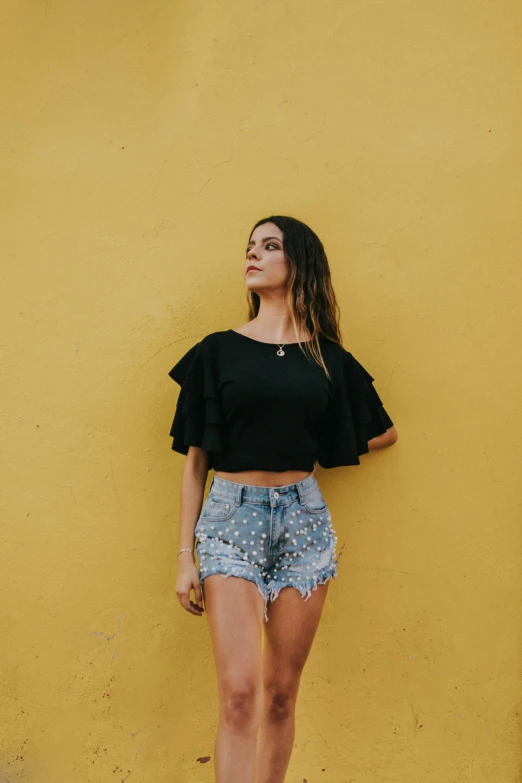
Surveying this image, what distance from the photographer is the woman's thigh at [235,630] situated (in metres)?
2.18

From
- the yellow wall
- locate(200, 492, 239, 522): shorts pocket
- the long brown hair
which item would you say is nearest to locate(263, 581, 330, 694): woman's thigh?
locate(200, 492, 239, 522): shorts pocket

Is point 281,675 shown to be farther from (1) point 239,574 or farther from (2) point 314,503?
(2) point 314,503

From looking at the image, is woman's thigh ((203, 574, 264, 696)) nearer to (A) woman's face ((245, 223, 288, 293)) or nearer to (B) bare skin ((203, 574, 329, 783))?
(B) bare skin ((203, 574, 329, 783))

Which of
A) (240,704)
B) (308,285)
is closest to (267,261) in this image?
(308,285)

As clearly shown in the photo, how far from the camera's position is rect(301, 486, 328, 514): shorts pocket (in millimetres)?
2379

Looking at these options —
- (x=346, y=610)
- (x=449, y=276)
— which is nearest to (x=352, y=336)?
(x=449, y=276)

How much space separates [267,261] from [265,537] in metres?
1.04

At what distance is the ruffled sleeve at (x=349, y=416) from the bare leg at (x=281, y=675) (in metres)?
0.48

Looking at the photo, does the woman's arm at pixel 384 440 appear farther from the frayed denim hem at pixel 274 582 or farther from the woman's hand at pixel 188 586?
the woman's hand at pixel 188 586

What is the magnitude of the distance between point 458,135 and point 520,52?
429 mm

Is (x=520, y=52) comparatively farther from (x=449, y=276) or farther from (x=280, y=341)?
(x=280, y=341)

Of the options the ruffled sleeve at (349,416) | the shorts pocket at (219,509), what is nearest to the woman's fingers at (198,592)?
the shorts pocket at (219,509)

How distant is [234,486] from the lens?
2309 mm

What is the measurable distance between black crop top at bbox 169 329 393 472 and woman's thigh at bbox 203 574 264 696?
40cm
